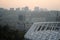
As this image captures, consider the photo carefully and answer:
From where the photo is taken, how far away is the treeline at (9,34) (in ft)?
9.39

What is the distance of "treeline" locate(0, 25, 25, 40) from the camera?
9.39 ft

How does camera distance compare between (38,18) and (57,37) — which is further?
(38,18)

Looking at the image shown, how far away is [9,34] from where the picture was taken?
2.92 meters

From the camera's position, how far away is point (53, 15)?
280 cm

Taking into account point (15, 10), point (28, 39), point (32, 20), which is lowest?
point (28, 39)

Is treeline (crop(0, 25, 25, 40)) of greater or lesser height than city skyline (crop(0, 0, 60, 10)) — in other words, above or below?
below

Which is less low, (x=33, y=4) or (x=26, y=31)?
(x=33, y=4)

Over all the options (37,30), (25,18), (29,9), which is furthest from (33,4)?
(37,30)

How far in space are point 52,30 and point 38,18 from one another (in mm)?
352

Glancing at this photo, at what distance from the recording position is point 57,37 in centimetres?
265

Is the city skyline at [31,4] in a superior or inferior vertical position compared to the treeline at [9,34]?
superior

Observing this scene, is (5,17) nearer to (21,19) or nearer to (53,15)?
(21,19)

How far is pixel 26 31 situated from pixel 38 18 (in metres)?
0.34

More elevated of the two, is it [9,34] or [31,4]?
[31,4]
